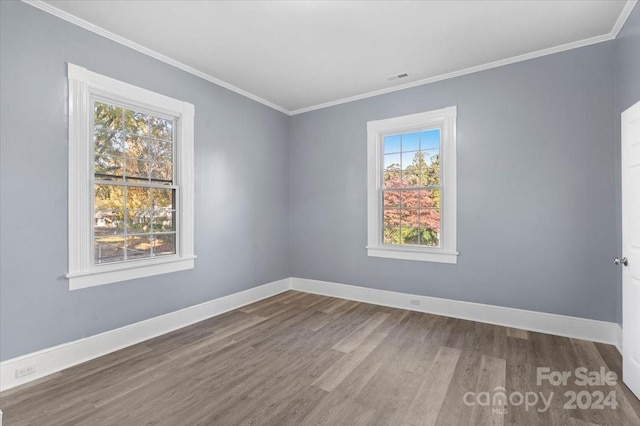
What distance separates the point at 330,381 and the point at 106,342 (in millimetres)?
2163

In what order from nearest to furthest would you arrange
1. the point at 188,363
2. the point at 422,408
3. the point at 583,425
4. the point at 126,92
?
the point at 583,425 → the point at 422,408 → the point at 188,363 → the point at 126,92

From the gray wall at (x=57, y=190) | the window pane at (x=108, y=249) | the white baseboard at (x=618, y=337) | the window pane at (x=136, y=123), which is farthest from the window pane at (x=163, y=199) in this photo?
the white baseboard at (x=618, y=337)

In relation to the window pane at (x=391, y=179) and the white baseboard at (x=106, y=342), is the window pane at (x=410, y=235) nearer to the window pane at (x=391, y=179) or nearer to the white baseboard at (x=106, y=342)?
the window pane at (x=391, y=179)

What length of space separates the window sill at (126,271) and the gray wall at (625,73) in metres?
4.54

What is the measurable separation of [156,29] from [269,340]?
3.26m

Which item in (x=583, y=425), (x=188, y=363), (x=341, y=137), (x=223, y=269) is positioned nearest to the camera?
(x=583, y=425)

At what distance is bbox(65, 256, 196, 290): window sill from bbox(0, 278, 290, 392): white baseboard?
1.60 ft

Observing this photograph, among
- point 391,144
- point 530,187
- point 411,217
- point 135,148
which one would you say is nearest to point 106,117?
point 135,148

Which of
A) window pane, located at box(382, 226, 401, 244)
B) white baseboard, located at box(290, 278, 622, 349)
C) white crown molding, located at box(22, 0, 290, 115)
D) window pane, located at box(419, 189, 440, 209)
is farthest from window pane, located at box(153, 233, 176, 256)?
window pane, located at box(419, 189, 440, 209)

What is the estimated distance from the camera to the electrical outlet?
2.36 metres

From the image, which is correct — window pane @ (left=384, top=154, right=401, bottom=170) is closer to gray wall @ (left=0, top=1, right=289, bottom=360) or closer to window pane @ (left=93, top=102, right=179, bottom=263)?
gray wall @ (left=0, top=1, right=289, bottom=360)

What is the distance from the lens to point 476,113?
12.2 feet

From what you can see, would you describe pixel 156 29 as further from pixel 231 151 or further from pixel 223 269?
pixel 223 269

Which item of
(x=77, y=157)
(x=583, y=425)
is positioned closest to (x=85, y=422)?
(x=77, y=157)
